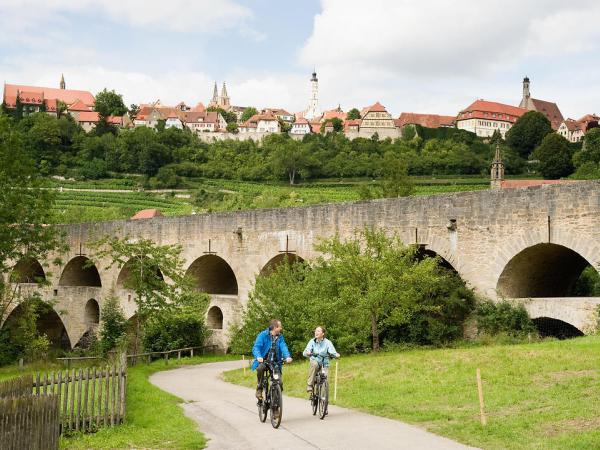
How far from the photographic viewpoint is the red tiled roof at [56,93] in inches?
6048

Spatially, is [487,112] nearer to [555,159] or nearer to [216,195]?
[555,159]

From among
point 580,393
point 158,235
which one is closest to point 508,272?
point 580,393

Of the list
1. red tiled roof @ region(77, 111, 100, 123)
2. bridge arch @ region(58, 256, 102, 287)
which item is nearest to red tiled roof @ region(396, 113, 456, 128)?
red tiled roof @ region(77, 111, 100, 123)

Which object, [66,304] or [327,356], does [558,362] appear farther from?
[66,304]

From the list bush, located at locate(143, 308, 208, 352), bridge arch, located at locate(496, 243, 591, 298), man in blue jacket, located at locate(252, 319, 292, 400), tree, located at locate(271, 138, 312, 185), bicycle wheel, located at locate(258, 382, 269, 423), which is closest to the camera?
man in blue jacket, located at locate(252, 319, 292, 400)

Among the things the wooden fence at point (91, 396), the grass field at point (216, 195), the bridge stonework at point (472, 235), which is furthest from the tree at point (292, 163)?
the wooden fence at point (91, 396)

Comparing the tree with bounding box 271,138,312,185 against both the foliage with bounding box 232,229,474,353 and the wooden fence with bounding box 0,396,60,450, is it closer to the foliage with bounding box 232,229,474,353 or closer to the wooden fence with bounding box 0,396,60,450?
the foliage with bounding box 232,229,474,353

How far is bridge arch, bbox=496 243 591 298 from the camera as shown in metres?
20.1

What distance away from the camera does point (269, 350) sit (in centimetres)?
1095

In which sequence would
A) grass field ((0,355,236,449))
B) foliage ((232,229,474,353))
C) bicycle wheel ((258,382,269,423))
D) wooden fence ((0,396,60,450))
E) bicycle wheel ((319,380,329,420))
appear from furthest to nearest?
foliage ((232,229,474,353))
bicycle wheel ((319,380,329,420))
bicycle wheel ((258,382,269,423))
grass field ((0,355,236,449))
wooden fence ((0,396,60,450))

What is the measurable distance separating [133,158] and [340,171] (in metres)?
33.6

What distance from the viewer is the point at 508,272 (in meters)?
20.3

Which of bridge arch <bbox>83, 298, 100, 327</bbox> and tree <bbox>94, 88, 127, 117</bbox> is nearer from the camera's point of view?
bridge arch <bbox>83, 298, 100, 327</bbox>

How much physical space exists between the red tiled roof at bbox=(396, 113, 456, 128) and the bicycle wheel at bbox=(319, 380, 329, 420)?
142 meters
